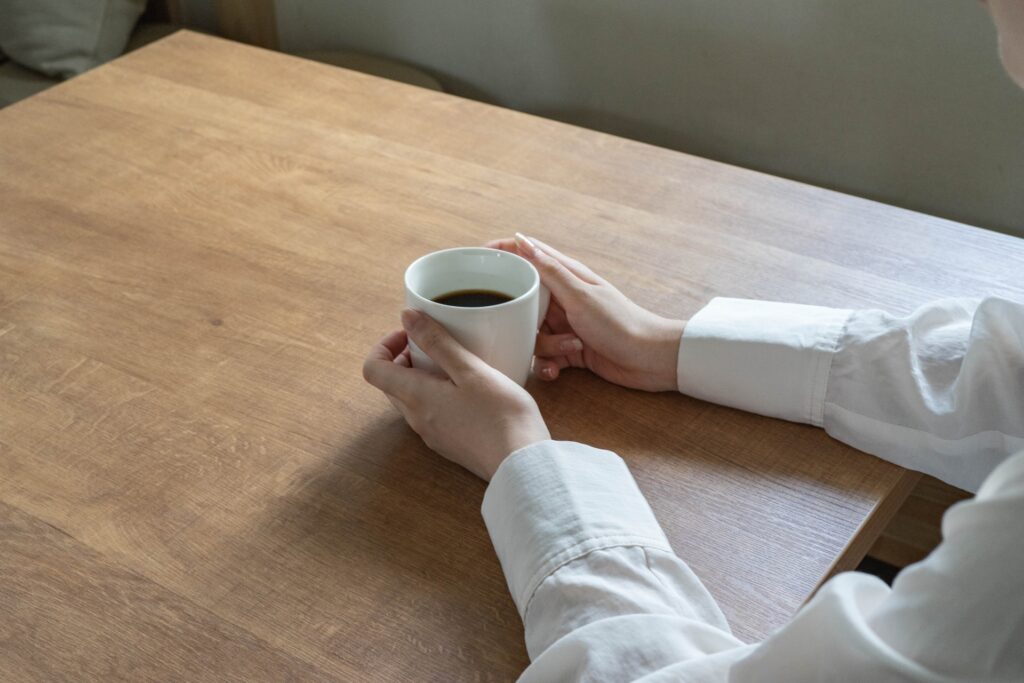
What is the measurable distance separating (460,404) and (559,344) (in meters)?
0.13

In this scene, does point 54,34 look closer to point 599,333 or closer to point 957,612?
point 599,333

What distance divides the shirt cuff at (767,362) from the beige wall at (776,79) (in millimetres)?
969

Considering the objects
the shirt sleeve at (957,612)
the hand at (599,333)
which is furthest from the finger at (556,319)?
the shirt sleeve at (957,612)

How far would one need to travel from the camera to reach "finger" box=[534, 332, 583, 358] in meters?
0.85

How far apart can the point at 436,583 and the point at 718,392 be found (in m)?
0.28

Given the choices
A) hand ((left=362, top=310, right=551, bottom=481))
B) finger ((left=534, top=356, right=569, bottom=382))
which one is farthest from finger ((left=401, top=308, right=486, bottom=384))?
finger ((left=534, top=356, right=569, bottom=382))

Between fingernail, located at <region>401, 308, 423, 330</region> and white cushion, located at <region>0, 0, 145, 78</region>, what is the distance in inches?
62.7

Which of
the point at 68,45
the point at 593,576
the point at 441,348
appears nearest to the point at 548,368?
the point at 441,348

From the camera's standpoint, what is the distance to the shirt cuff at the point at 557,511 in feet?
2.12

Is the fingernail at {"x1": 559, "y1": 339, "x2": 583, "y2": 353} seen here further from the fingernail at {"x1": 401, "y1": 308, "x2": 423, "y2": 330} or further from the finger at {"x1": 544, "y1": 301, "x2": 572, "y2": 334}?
the fingernail at {"x1": 401, "y1": 308, "x2": 423, "y2": 330}

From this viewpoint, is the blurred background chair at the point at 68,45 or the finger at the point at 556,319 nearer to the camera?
the finger at the point at 556,319

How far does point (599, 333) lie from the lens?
2.79 ft

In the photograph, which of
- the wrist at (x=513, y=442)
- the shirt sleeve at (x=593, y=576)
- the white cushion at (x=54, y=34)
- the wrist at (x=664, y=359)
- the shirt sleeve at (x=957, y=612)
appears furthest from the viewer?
the white cushion at (x=54, y=34)

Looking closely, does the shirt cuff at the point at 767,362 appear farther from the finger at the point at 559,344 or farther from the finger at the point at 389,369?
the finger at the point at 389,369
